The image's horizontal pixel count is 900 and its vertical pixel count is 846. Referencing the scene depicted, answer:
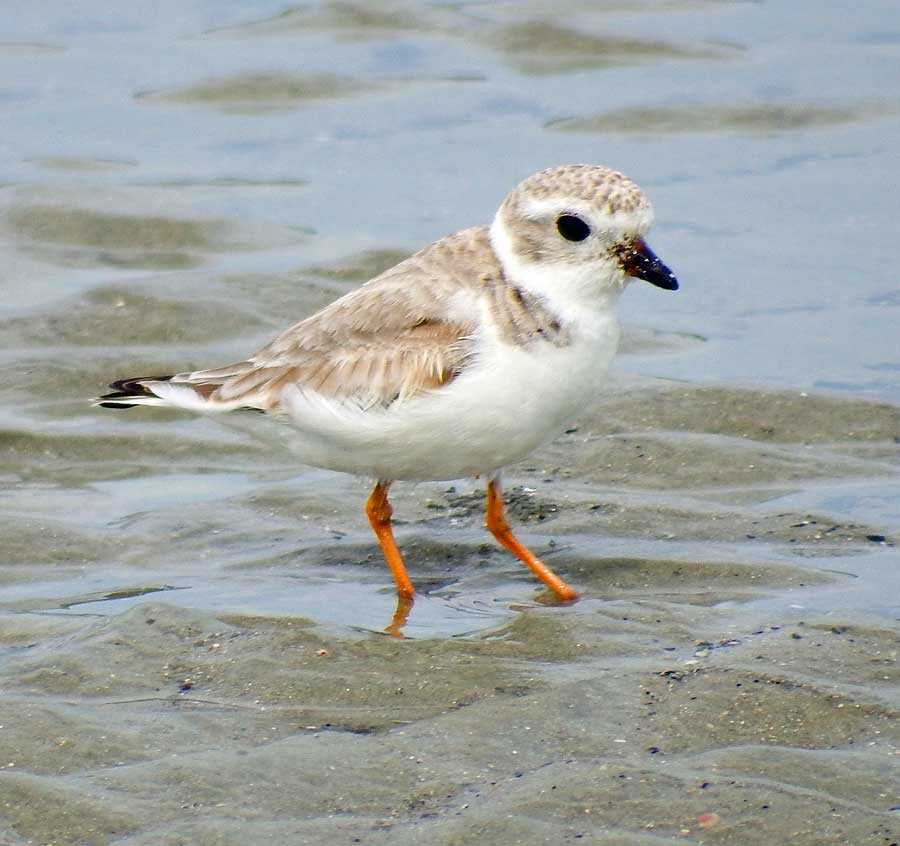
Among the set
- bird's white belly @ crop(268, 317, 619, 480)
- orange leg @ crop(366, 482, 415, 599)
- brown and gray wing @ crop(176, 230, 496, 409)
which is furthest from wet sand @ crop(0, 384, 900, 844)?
brown and gray wing @ crop(176, 230, 496, 409)

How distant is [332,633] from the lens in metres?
6.06

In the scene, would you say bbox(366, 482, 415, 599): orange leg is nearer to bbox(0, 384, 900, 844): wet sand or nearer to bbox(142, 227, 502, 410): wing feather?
bbox(0, 384, 900, 844): wet sand

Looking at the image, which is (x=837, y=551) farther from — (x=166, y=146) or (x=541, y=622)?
(x=166, y=146)

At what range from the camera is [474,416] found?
6164 millimetres

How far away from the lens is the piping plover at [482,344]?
6156 mm

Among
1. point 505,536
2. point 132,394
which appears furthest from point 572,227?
point 132,394

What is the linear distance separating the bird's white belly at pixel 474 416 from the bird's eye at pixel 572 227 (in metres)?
0.33

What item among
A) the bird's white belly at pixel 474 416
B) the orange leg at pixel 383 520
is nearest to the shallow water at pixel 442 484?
the orange leg at pixel 383 520

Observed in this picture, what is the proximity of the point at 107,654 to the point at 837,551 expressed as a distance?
297cm

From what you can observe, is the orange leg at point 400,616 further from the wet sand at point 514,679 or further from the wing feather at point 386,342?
the wing feather at point 386,342

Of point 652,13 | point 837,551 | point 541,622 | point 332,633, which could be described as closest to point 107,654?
point 332,633

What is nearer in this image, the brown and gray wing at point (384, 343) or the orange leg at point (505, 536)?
the brown and gray wing at point (384, 343)

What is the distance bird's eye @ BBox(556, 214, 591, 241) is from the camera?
624 centimetres

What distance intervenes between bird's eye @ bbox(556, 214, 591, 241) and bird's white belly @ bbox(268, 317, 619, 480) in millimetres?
330
